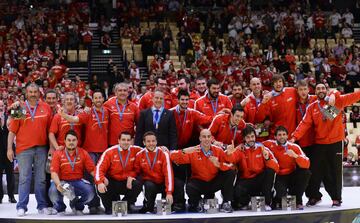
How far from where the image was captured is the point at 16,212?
32.2 ft

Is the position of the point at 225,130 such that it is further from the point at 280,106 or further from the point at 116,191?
the point at 116,191

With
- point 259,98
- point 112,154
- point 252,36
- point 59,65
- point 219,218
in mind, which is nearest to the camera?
point 219,218

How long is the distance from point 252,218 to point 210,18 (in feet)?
56.1

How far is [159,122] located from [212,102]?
0.92 meters

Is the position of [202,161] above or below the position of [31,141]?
below

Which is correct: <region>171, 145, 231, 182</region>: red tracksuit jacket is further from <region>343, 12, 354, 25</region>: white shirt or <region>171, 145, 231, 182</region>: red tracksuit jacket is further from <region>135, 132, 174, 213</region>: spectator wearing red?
<region>343, 12, 354, 25</region>: white shirt

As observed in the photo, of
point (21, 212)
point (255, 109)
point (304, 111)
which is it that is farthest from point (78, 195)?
point (304, 111)

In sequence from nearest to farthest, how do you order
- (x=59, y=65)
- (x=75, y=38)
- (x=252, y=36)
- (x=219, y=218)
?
(x=219, y=218) → (x=59, y=65) → (x=75, y=38) → (x=252, y=36)

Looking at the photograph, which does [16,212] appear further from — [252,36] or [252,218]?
[252,36]

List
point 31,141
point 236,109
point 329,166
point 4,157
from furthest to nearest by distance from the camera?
point 4,157 < point 329,166 < point 236,109 < point 31,141

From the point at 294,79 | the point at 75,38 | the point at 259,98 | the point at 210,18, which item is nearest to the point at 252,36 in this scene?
the point at 210,18

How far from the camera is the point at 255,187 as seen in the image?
9.80 m

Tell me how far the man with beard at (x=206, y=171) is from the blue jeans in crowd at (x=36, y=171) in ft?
5.58

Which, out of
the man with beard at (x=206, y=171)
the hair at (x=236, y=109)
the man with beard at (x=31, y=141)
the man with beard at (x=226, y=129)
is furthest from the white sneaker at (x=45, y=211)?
the hair at (x=236, y=109)
